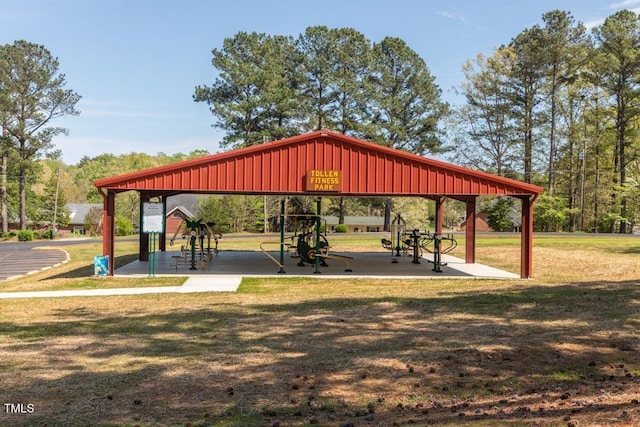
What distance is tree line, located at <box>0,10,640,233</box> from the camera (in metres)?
45.3

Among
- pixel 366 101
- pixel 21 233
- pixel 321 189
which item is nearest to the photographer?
pixel 321 189

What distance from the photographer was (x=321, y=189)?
14883mm

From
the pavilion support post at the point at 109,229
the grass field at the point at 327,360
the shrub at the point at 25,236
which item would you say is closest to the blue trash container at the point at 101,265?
the pavilion support post at the point at 109,229

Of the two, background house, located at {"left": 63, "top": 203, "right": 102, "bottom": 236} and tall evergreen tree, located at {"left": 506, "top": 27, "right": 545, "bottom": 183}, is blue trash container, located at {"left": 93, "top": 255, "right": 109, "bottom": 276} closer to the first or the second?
tall evergreen tree, located at {"left": 506, "top": 27, "right": 545, "bottom": 183}

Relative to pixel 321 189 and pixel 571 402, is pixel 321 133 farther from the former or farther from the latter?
pixel 571 402

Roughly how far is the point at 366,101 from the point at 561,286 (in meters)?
39.0

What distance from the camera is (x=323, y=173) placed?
49.2 ft

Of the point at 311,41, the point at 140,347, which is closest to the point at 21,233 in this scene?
the point at 311,41

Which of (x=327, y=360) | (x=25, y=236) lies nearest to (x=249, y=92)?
(x=25, y=236)

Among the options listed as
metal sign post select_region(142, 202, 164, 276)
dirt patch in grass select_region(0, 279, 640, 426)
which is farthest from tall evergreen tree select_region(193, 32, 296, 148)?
dirt patch in grass select_region(0, 279, 640, 426)

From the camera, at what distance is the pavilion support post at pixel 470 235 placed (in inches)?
798

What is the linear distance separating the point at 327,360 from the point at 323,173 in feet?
31.7

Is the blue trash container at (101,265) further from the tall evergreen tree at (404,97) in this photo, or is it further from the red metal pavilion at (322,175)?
the tall evergreen tree at (404,97)

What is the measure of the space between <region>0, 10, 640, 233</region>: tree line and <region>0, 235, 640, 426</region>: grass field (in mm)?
39190
